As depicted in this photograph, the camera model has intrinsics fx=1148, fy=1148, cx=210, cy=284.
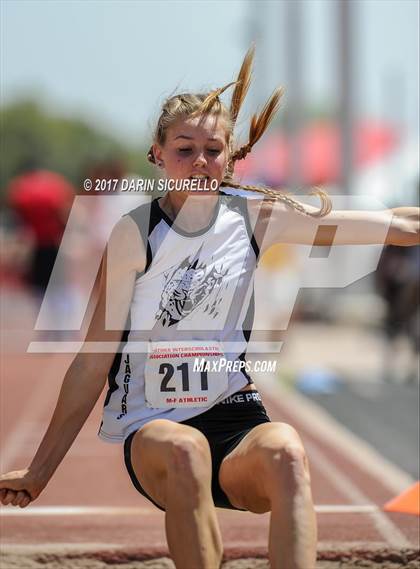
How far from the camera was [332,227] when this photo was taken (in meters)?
3.70

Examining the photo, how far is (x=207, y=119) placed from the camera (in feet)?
11.5

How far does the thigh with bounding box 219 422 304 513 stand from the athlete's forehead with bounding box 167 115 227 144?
34.6 inches

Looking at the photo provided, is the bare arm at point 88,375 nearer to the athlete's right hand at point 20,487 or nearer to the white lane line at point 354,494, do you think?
the athlete's right hand at point 20,487

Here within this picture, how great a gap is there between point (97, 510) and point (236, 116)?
2519 millimetres

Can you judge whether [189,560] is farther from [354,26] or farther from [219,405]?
[354,26]

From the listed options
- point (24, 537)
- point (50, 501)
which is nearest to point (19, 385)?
point (50, 501)

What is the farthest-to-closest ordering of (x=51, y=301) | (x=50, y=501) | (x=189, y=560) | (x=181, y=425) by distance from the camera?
(x=51, y=301), (x=50, y=501), (x=181, y=425), (x=189, y=560)

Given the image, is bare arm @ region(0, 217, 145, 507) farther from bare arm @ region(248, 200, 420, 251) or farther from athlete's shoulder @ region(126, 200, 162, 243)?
bare arm @ region(248, 200, 420, 251)

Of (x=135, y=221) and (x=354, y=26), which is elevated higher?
(x=354, y=26)

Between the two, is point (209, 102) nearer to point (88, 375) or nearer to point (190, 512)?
point (88, 375)

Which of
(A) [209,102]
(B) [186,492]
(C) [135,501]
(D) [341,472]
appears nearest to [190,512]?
(B) [186,492]

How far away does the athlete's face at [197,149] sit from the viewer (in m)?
3.46

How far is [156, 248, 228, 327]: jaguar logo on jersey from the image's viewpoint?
348 cm

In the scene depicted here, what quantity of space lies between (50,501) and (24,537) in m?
1.28
